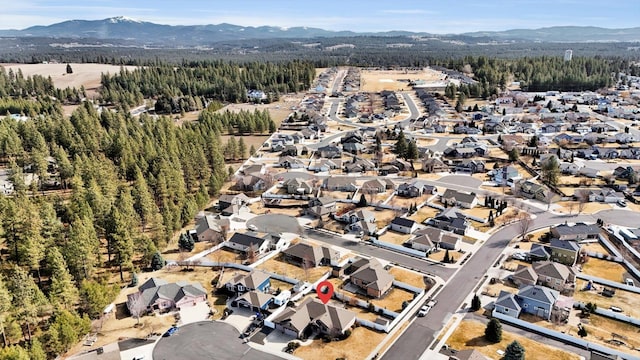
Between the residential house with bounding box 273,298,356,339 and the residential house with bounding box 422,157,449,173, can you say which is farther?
the residential house with bounding box 422,157,449,173

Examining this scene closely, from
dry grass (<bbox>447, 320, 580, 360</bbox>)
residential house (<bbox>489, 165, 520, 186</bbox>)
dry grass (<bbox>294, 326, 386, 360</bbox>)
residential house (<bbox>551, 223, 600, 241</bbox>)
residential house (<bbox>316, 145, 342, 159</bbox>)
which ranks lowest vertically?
dry grass (<bbox>294, 326, 386, 360</bbox>)

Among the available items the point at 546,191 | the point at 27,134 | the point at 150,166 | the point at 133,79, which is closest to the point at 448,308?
the point at 546,191

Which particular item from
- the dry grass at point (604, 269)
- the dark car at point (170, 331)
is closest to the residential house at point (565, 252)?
the dry grass at point (604, 269)

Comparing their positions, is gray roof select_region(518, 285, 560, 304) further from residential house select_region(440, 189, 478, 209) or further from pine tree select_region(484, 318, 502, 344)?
residential house select_region(440, 189, 478, 209)

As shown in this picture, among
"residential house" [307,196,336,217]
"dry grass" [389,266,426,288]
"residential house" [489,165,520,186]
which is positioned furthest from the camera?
"residential house" [489,165,520,186]

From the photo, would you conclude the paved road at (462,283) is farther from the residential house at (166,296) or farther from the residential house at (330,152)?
the residential house at (330,152)

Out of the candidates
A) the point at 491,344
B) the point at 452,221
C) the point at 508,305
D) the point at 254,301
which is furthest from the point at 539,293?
the point at 254,301

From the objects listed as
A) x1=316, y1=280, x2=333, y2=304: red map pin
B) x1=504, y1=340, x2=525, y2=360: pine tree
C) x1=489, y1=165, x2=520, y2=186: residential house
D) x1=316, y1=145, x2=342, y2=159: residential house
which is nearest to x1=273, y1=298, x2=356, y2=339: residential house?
x1=316, y1=280, x2=333, y2=304: red map pin
